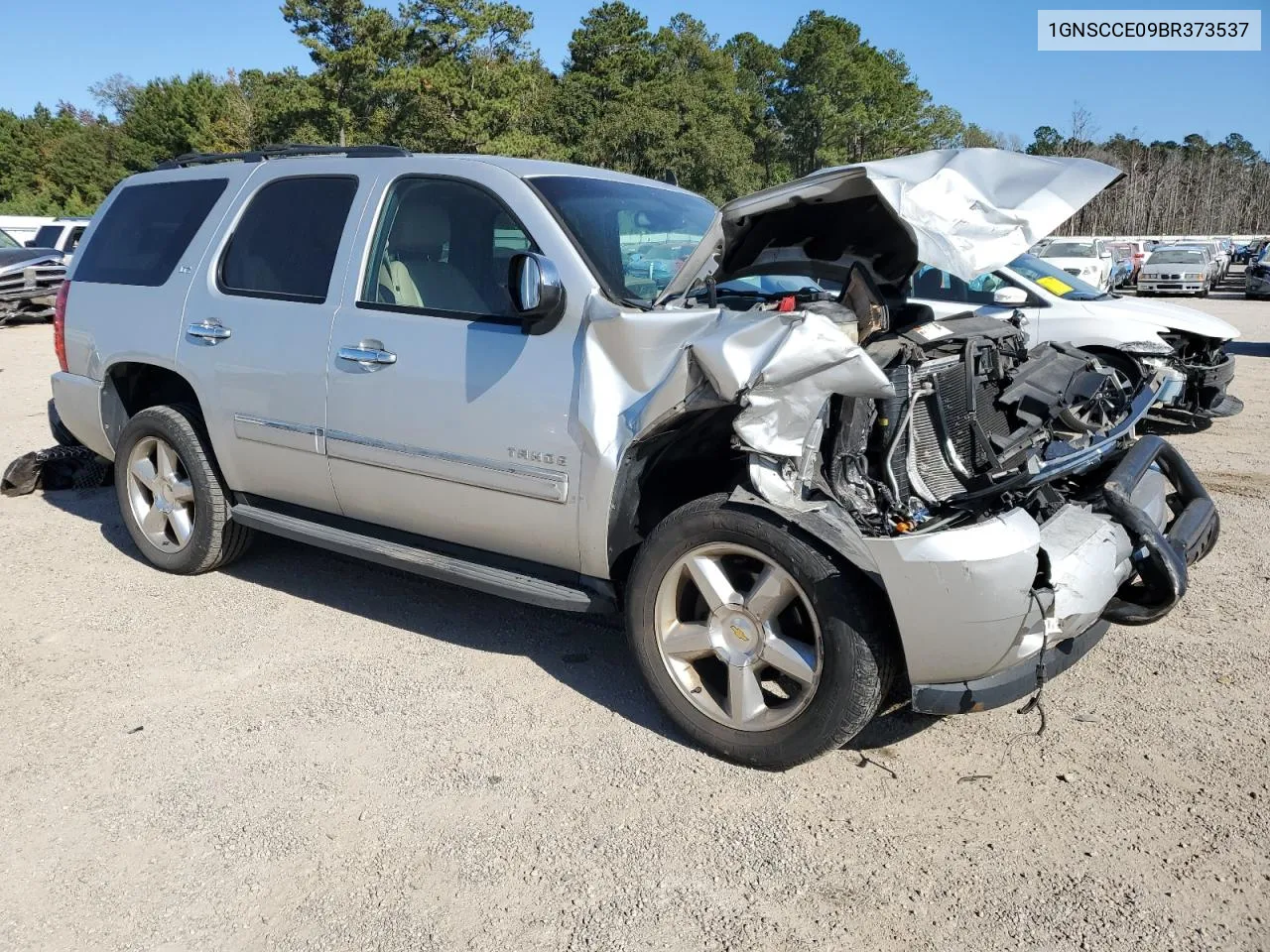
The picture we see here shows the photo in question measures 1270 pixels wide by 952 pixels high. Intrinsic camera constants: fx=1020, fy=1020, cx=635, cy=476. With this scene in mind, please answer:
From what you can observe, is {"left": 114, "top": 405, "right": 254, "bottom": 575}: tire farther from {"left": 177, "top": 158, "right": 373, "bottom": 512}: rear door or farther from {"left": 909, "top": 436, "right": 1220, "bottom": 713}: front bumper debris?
{"left": 909, "top": 436, "right": 1220, "bottom": 713}: front bumper debris

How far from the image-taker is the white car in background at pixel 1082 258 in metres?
15.8

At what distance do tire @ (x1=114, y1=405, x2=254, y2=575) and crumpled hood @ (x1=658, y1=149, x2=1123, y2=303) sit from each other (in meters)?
2.60

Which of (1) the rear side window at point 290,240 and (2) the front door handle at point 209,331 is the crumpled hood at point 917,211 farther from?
(2) the front door handle at point 209,331

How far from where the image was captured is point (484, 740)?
11.7ft

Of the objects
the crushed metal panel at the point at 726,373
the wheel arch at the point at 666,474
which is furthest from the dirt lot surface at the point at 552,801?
the crushed metal panel at the point at 726,373

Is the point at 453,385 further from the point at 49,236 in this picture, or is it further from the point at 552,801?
the point at 49,236

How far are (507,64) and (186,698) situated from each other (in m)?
47.4

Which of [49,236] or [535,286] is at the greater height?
[49,236]

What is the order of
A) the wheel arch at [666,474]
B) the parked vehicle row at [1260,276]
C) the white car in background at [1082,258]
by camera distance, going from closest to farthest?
1. the wheel arch at [666,474]
2. the white car in background at [1082,258]
3. the parked vehicle row at [1260,276]

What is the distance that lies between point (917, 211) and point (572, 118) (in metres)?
48.7

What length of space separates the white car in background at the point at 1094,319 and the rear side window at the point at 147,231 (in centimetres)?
538

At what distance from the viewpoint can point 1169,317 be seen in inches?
344

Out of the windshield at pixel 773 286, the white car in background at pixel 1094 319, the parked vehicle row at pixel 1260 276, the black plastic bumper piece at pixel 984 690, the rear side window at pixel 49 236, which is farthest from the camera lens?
the rear side window at pixel 49 236

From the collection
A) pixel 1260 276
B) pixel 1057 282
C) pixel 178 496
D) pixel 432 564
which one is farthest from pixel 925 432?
pixel 1260 276
